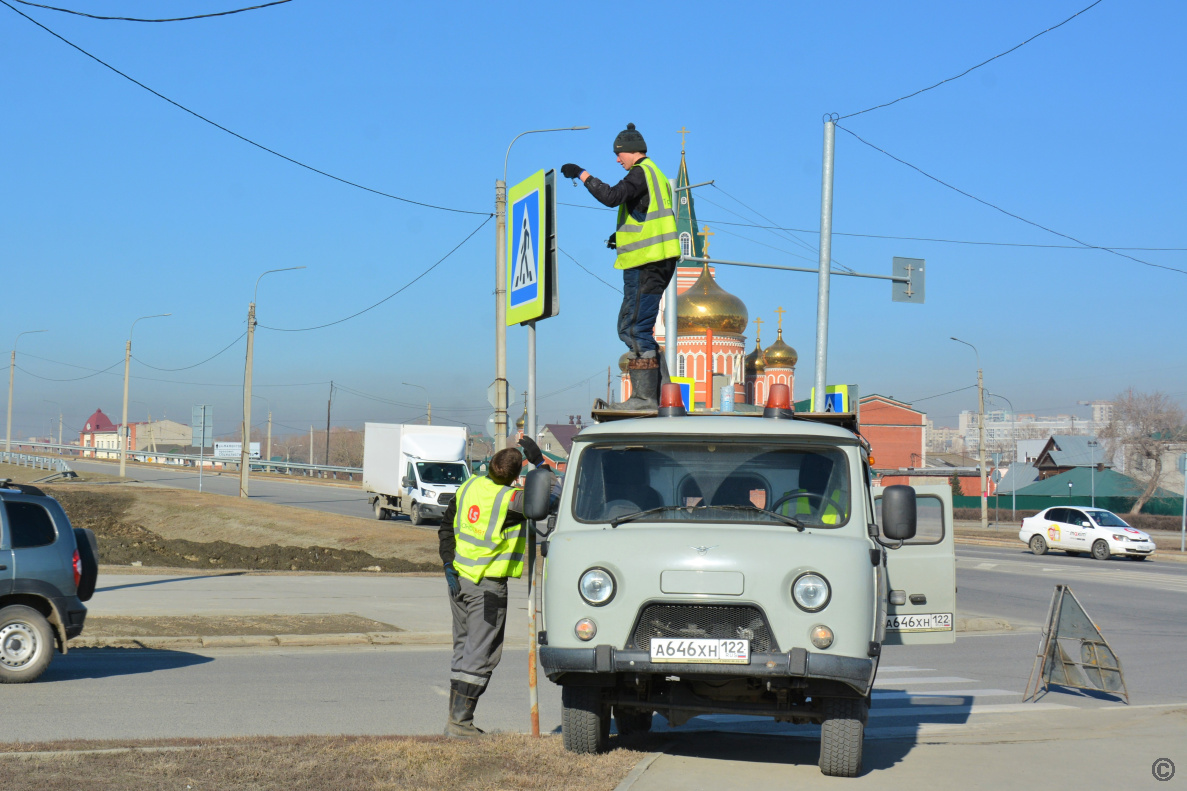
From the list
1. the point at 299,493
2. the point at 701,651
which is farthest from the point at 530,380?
the point at 299,493

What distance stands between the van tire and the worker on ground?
0.77m

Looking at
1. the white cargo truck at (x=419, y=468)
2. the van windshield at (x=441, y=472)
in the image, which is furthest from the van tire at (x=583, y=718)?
the van windshield at (x=441, y=472)

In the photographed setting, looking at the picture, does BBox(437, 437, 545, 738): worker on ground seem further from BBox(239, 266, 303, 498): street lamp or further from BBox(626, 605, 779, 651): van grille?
BBox(239, 266, 303, 498): street lamp

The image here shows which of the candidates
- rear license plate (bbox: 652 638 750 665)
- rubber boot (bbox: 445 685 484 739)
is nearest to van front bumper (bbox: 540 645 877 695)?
rear license plate (bbox: 652 638 750 665)

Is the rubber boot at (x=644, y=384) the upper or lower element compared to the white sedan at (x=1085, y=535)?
upper

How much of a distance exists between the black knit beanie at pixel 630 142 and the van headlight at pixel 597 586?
13.5ft

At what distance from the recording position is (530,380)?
34.8 feet

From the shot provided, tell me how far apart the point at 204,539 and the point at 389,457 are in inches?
345

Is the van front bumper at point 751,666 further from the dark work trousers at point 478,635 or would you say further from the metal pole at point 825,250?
the metal pole at point 825,250

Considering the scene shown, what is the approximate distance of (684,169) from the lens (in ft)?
195

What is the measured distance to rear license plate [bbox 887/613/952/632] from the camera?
28.7ft

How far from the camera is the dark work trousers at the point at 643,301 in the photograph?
918cm

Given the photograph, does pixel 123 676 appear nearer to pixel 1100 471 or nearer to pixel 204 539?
pixel 204 539

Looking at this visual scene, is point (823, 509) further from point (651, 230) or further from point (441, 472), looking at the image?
point (441, 472)
